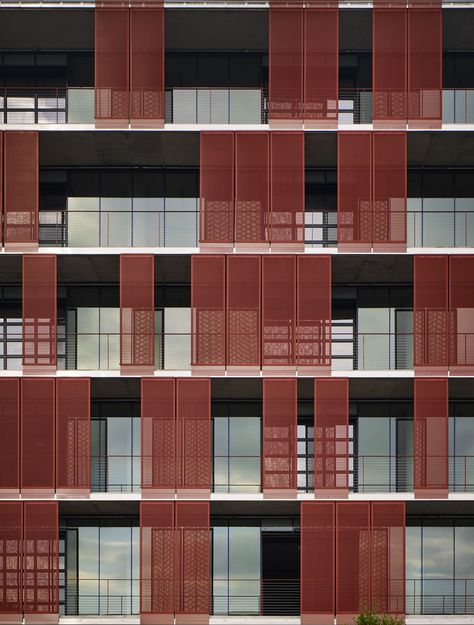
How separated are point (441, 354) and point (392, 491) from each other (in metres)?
4.27

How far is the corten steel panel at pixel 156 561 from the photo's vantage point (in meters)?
24.0

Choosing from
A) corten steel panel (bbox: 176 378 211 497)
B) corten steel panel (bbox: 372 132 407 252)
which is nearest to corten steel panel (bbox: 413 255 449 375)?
corten steel panel (bbox: 372 132 407 252)

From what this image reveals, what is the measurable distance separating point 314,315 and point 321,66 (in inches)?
279

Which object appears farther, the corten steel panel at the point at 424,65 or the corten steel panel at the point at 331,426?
the corten steel panel at the point at 424,65

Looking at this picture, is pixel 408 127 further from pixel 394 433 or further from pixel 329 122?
pixel 394 433

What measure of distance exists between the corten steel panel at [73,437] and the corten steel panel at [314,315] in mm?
6064

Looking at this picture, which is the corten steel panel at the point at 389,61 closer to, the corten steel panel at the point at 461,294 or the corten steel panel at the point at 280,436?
the corten steel panel at the point at 461,294

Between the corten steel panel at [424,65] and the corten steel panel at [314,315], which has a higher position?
the corten steel panel at [424,65]

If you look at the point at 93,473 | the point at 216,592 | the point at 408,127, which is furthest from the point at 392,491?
the point at 408,127

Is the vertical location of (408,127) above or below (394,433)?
above

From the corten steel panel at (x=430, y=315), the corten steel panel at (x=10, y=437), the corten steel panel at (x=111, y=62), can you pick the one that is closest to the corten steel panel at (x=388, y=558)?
the corten steel panel at (x=430, y=315)

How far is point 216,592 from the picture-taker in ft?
83.2

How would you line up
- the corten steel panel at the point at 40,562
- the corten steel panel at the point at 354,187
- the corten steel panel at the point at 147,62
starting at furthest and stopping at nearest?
1. the corten steel panel at the point at 147,62
2. the corten steel panel at the point at 354,187
3. the corten steel panel at the point at 40,562

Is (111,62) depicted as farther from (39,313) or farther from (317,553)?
(317,553)
